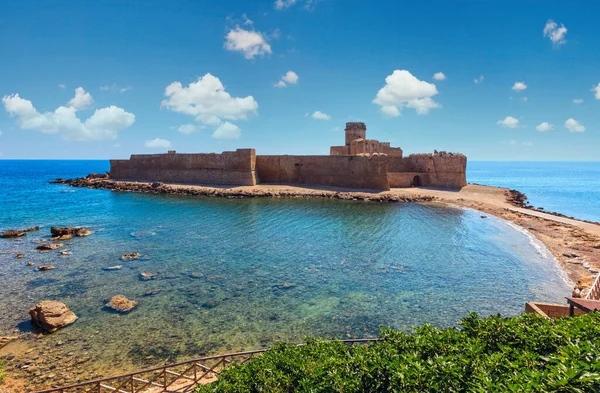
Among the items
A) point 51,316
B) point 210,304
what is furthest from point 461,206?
point 51,316

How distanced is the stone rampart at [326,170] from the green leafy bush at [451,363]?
30476 mm

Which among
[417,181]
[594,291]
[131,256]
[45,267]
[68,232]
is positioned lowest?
[45,267]

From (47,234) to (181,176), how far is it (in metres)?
24.0

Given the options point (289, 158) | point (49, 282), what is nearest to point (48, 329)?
point (49, 282)

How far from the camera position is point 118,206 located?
30.7 metres

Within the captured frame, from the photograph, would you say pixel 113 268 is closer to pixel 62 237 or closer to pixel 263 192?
pixel 62 237

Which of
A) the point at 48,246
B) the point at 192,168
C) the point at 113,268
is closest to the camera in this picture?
the point at 113,268

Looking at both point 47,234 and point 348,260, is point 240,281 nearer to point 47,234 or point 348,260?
point 348,260

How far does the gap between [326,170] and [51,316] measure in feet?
102

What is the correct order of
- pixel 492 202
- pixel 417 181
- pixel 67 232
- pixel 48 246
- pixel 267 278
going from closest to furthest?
pixel 267 278 → pixel 48 246 → pixel 67 232 → pixel 492 202 → pixel 417 181

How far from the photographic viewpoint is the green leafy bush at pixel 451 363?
3.82 metres

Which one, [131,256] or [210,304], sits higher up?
[131,256]

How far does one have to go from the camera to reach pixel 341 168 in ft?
123

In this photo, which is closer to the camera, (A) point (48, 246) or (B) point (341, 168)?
(A) point (48, 246)
